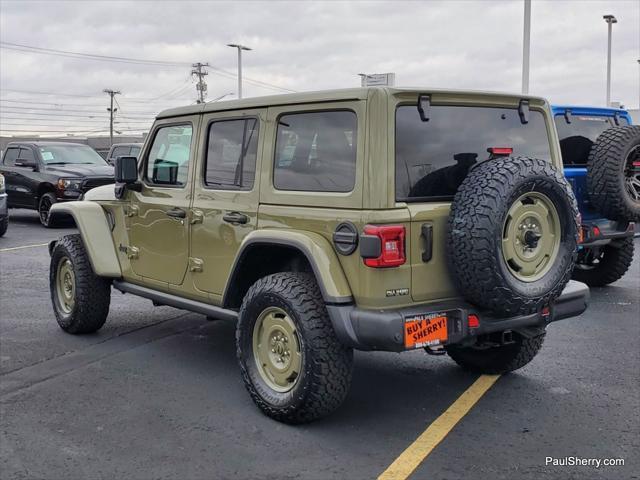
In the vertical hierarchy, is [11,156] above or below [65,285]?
above

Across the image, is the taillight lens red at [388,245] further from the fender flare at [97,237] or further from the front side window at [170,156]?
the fender flare at [97,237]

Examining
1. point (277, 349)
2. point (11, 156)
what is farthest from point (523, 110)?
point (11, 156)

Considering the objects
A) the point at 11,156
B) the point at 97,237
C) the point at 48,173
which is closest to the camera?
the point at 97,237

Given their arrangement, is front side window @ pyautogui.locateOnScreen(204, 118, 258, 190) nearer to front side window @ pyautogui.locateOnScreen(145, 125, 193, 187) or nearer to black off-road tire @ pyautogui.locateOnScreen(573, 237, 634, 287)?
front side window @ pyautogui.locateOnScreen(145, 125, 193, 187)

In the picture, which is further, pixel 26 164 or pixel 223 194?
pixel 26 164

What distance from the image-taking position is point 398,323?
147 inches

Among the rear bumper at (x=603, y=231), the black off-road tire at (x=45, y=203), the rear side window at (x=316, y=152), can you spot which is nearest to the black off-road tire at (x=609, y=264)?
the rear bumper at (x=603, y=231)

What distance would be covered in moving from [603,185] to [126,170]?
4430 millimetres

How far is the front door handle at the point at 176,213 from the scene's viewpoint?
5.07 m

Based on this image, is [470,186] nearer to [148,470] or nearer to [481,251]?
[481,251]

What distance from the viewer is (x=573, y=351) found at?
5766 mm

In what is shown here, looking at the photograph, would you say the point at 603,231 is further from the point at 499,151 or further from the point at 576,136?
the point at 499,151

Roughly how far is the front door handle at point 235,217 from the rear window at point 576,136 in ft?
15.9

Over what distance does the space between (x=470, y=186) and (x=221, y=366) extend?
251 cm
